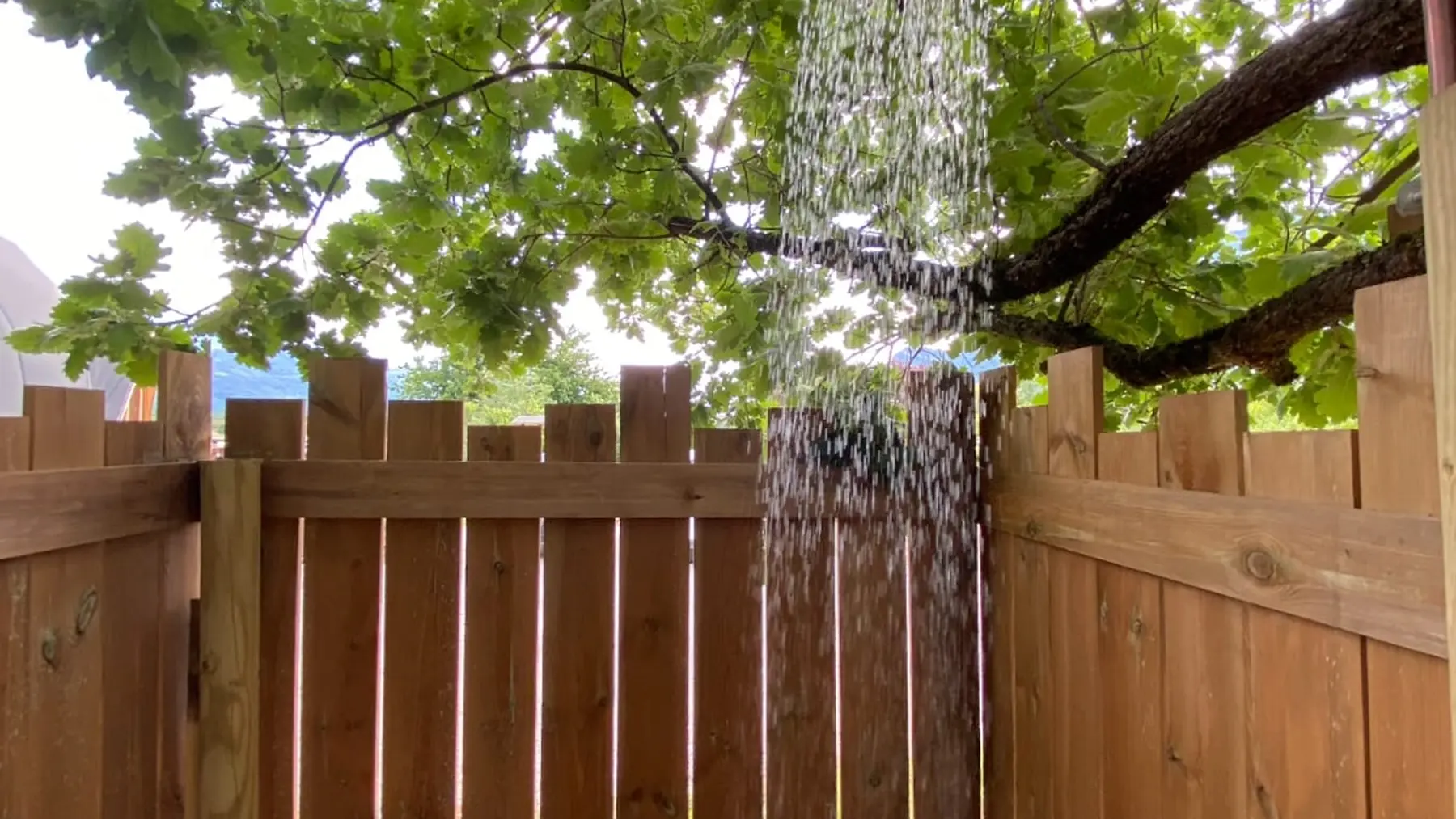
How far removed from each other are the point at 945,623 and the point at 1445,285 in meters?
1.31

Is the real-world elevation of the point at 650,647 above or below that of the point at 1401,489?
below

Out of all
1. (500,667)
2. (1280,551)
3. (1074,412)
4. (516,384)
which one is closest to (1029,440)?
(1074,412)

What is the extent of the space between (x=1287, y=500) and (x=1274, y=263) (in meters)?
0.90

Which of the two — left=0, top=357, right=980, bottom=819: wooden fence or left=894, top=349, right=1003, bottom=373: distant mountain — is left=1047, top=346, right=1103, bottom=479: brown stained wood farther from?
left=894, top=349, right=1003, bottom=373: distant mountain

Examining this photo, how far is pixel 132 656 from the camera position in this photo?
1484 millimetres

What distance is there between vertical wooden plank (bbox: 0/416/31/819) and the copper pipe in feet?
5.48

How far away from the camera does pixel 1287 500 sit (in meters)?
0.99

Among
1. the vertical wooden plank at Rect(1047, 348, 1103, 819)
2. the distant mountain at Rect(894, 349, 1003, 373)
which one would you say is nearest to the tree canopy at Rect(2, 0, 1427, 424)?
the distant mountain at Rect(894, 349, 1003, 373)

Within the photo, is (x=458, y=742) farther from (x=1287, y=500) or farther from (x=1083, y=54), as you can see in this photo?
(x=1083, y=54)

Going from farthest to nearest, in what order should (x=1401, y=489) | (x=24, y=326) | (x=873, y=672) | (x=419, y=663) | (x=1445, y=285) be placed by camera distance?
1. (x=24, y=326)
2. (x=873, y=672)
3. (x=419, y=663)
4. (x=1401, y=489)
5. (x=1445, y=285)

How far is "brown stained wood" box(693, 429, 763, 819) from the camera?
1801mm

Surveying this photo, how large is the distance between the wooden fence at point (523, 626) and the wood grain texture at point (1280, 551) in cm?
53

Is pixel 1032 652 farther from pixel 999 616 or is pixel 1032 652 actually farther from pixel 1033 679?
pixel 999 616

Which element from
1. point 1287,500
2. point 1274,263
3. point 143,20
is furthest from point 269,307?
point 1274,263
